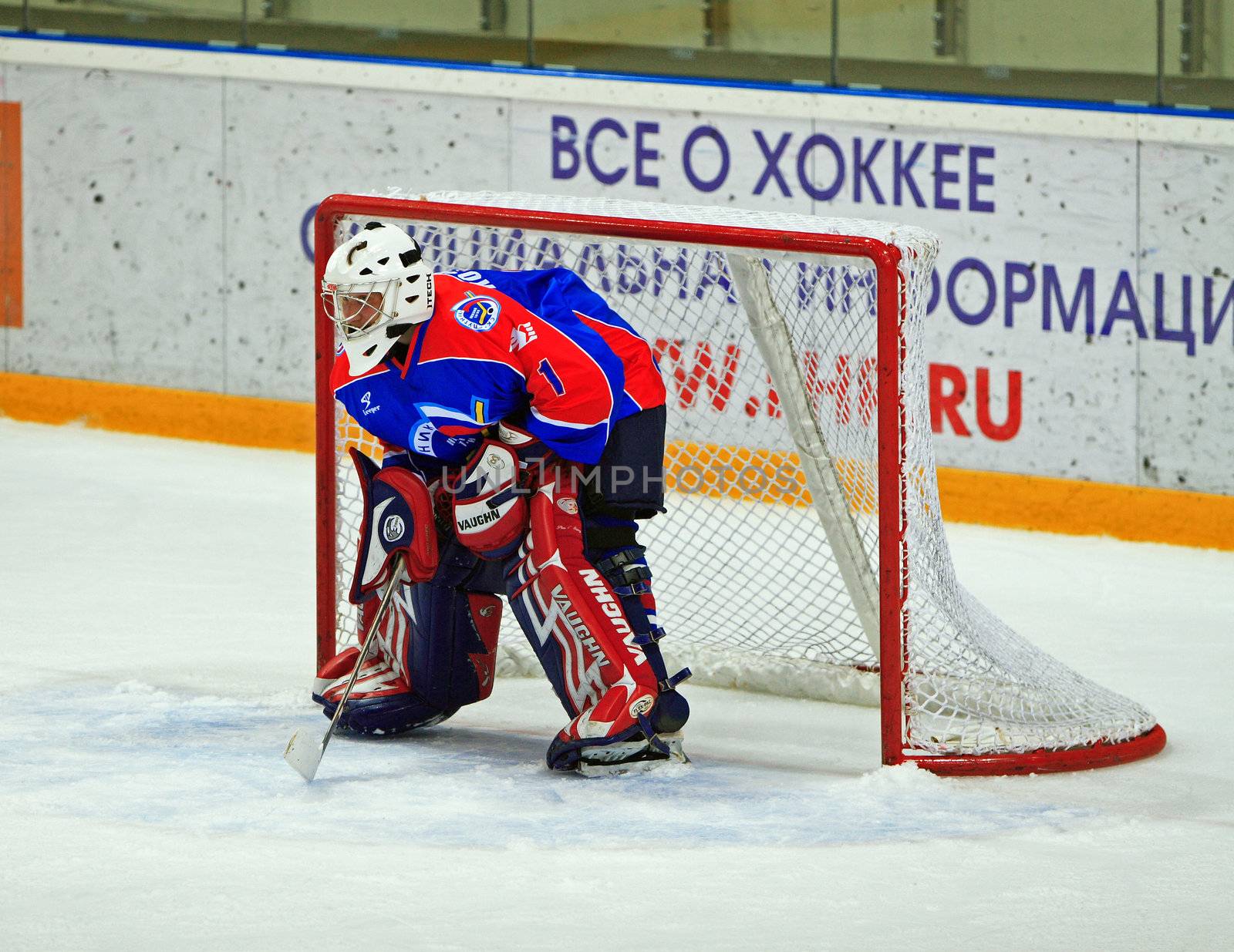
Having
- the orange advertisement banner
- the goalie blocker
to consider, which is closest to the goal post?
the goalie blocker

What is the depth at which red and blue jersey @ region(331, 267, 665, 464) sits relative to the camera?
13.3 ft

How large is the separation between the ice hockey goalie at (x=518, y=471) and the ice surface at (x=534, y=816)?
149mm

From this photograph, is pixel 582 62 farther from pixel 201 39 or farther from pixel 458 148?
pixel 201 39

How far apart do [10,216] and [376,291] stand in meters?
4.17

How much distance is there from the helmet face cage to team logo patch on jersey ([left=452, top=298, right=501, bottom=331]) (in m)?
0.12

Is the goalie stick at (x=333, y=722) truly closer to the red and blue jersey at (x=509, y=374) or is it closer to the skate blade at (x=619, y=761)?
the red and blue jersey at (x=509, y=374)

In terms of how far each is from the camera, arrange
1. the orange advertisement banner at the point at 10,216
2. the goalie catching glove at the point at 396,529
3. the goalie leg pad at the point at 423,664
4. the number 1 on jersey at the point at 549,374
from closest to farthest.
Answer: the number 1 on jersey at the point at 549,374 < the goalie catching glove at the point at 396,529 < the goalie leg pad at the point at 423,664 < the orange advertisement banner at the point at 10,216

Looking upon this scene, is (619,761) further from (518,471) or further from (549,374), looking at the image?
(549,374)

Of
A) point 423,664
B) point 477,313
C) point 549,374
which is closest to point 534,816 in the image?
point 423,664

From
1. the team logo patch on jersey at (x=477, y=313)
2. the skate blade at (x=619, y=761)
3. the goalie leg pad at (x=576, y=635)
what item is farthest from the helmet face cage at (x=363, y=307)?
the skate blade at (x=619, y=761)

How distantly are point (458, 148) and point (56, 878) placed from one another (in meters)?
4.01

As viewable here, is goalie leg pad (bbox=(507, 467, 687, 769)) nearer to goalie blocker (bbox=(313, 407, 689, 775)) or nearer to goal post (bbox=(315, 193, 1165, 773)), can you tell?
goalie blocker (bbox=(313, 407, 689, 775))

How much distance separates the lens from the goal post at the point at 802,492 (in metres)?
4.11

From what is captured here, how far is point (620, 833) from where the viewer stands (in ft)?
12.4
